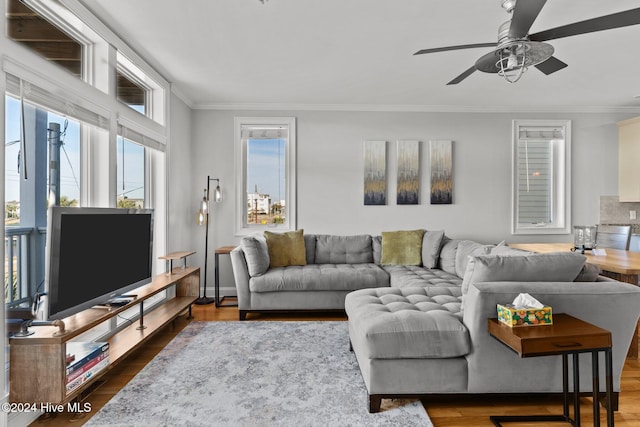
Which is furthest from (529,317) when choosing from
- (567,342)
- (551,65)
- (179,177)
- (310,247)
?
(179,177)

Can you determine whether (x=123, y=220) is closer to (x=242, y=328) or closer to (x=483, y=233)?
(x=242, y=328)

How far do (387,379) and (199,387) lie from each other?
1.20 meters

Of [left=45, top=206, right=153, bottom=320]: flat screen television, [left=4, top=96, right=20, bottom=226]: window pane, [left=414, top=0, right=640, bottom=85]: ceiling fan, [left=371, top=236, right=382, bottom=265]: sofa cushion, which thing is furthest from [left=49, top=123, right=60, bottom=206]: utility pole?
[left=371, top=236, right=382, bottom=265]: sofa cushion

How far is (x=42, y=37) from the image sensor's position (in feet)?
7.45

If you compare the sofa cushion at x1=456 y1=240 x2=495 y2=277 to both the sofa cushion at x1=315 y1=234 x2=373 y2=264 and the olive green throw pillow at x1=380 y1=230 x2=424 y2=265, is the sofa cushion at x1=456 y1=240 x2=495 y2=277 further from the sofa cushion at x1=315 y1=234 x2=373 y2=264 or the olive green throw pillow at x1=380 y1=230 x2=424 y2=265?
the sofa cushion at x1=315 y1=234 x2=373 y2=264

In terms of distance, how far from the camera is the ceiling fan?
5.76ft

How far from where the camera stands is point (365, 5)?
8.01ft

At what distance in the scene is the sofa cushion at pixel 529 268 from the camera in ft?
6.43

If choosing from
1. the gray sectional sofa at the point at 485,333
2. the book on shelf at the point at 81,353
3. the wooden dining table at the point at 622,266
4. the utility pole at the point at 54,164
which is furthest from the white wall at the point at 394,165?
the gray sectional sofa at the point at 485,333

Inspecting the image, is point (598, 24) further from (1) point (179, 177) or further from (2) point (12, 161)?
(1) point (179, 177)

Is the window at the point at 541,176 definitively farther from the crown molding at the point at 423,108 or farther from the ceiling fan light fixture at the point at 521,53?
the ceiling fan light fixture at the point at 521,53

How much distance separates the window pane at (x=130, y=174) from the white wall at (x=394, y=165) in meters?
1.13

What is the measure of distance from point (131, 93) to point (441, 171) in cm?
385

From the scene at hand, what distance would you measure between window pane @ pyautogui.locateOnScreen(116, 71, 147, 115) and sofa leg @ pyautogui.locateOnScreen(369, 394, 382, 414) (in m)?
3.16
